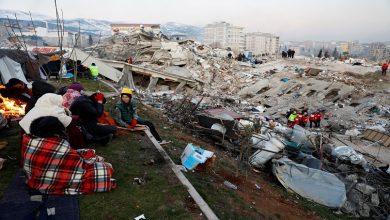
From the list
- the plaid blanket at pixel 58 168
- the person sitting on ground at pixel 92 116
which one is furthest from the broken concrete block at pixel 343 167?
the plaid blanket at pixel 58 168

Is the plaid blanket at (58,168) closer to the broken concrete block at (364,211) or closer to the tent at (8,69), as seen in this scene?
the broken concrete block at (364,211)

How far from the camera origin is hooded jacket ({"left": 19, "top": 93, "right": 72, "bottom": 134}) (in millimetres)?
3138

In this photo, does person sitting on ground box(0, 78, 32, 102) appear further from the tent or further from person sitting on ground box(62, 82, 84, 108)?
the tent

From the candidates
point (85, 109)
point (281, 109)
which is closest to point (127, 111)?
point (85, 109)

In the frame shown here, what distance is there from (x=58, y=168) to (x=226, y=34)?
11169 cm

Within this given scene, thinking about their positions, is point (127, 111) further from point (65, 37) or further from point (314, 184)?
point (65, 37)

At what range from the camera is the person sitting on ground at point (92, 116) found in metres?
4.47

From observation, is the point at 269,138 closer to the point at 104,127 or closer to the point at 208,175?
the point at 208,175

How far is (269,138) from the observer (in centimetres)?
702

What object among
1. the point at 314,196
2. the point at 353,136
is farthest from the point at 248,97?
the point at 314,196

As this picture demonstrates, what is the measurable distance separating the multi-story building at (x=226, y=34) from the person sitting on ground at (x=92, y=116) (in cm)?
10551

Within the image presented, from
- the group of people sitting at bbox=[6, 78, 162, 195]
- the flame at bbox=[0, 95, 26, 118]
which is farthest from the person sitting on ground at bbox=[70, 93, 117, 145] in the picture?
the flame at bbox=[0, 95, 26, 118]

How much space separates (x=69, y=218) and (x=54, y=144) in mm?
770

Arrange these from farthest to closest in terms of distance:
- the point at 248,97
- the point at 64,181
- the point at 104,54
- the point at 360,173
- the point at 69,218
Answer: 1. the point at 104,54
2. the point at 248,97
3. the point at 360,173
4. the point at 64,181
5. the point at 69,218
